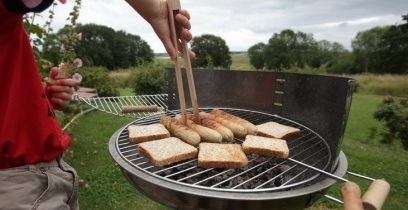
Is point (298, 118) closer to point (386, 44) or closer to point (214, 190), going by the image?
point (214, 190)

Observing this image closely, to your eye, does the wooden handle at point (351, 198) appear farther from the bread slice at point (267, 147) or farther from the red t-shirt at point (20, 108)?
the red t-shirt at point (20, 108)

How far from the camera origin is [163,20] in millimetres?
2088

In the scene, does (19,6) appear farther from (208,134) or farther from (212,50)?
(212,50)

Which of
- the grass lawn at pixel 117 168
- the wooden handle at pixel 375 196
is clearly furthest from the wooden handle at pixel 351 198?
the grass lawn at pixel 117 168

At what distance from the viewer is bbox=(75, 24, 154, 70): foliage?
22766mm

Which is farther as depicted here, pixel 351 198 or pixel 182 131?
pixel 182 131

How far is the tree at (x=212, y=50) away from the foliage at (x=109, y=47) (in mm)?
9949

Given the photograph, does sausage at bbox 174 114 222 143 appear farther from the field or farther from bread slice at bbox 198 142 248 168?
the field

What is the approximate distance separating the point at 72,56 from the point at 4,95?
334 centimetres

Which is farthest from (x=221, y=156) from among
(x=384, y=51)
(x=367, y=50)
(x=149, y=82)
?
(x=367, y=50)

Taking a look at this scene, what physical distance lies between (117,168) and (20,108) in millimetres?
3322

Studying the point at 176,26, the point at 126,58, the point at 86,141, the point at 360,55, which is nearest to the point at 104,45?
the point at 126,58

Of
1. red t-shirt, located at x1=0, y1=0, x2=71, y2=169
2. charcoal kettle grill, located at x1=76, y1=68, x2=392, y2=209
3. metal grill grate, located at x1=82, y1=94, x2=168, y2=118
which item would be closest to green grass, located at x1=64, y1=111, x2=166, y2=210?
metal grill grate, located at x1=82, y1=94, x2=168, y2=118

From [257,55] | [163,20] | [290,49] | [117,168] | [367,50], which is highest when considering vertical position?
[163,20]
